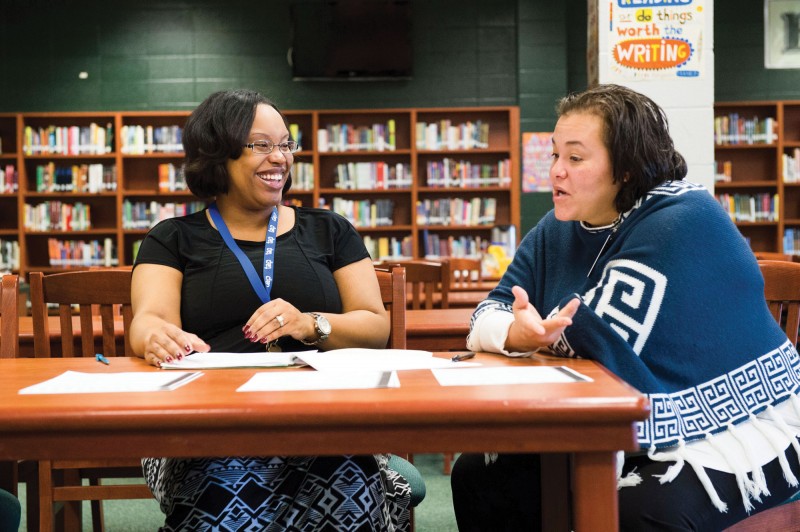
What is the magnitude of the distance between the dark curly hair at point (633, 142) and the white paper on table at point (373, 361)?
44 cm

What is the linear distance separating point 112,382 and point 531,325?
25.7 inches

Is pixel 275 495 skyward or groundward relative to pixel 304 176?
groundward

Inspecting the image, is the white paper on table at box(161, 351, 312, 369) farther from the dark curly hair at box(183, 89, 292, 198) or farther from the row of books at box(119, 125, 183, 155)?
the row of books at box(119, 125, 183, 155)

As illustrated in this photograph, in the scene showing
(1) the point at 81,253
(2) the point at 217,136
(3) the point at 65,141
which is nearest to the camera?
(2) the point at 217,136

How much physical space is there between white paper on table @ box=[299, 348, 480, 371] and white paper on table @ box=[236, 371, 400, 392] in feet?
0.18

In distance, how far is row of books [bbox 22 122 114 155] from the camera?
7113 millimetres

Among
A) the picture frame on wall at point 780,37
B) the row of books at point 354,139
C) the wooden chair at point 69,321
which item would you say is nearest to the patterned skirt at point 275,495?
the wooden chair at point 69,321

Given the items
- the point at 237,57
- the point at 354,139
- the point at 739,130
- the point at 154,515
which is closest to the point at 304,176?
the point at 354,139

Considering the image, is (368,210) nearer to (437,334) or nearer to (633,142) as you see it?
(437,334)

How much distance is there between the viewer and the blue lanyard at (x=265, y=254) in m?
1.75

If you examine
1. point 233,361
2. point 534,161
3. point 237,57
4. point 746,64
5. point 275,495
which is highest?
point 237,57

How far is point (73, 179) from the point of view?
714cm

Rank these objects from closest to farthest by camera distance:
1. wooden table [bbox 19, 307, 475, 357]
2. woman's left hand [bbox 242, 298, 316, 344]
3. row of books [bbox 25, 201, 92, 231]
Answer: woman's left hand [bbox 242, 298, 316, 344] < wooden table [bbox 19, 307, 475, 357] < row of books [bbox 25, 201, 92, 231]

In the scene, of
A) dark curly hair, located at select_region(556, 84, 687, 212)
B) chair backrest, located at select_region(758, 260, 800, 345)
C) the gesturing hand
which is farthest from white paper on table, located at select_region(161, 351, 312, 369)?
chair backrest, located at select_region(758, 260, 800, 345)
